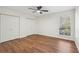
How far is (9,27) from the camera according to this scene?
1.05 metres

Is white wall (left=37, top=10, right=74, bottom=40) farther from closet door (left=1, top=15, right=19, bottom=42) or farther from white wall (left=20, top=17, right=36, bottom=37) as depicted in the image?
closet door (left=1, top=15, right=19, bottom=42)

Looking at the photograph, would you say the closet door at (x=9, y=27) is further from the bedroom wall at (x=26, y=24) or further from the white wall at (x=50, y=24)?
the white wall at (x=50, y=24)

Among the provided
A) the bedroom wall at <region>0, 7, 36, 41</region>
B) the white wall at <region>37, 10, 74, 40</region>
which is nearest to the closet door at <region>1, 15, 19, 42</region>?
the bedroom wall at <region>0, 7, 36, 41</region>

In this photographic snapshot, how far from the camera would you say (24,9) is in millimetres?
1067

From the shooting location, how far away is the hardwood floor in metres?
1.08

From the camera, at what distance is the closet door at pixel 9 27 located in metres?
1.01

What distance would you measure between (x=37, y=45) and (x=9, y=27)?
20.9 inches

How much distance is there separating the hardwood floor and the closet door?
0.26 feet

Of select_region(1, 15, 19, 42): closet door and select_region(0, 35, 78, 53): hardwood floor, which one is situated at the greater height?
select_region(1, 15, 19, 42): closet door

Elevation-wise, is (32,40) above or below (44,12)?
Answer: below

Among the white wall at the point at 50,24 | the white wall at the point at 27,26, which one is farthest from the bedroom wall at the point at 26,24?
the white wall at the point at 50,24
